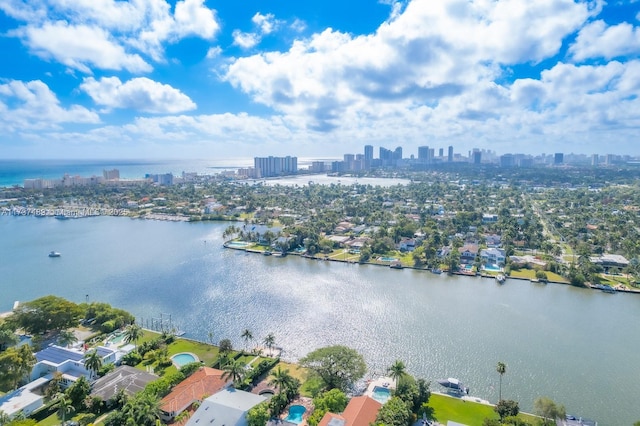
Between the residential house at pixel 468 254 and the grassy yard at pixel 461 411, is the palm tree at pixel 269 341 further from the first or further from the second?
the residential house at pixel 468 254

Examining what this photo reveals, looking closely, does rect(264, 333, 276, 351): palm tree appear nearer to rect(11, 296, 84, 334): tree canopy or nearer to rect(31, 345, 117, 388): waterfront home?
rect(31, 345, 117, 388): waterfront home

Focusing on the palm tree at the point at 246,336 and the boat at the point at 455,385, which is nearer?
the boat at the point at 455,385

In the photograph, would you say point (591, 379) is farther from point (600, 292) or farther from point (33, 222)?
point (33, 222)

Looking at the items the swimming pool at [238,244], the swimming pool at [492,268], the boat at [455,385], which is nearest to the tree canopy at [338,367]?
the boat at [455,385]

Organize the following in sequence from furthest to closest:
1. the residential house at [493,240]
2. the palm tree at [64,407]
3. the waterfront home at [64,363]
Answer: the residential house at [493,240] → the waterfront home at [64,363] → the palm tree at [64,407]

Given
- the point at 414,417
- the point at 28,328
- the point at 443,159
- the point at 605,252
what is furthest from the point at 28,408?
the point at 443,159

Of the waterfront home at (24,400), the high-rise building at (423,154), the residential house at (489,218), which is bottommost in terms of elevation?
the waterfront home at (24,400)

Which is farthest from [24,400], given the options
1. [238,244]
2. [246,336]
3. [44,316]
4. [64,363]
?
[238,244]
